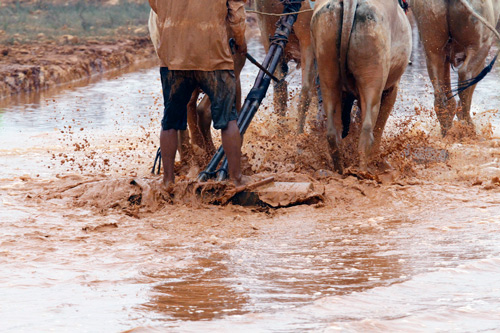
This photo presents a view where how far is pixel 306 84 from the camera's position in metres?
9.62

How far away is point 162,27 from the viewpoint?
676 centimetres

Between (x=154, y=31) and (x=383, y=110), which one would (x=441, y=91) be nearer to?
(x=383, y=110)

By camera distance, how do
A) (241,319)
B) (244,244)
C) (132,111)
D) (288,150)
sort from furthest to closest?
1. (132,111)
2. (288,150)
3. (244,244)
4. (241,319)

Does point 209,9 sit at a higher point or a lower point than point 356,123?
higher

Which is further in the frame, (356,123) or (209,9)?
(356,123)

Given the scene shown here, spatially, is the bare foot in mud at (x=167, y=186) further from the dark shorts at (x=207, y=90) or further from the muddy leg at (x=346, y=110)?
the muddy leg at (x=346, y=110)

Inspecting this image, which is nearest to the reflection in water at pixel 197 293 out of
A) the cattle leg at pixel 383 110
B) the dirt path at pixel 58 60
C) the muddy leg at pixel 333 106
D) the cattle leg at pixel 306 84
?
the muddy leg at pixel 333 106

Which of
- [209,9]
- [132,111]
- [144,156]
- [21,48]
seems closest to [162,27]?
[209,9]

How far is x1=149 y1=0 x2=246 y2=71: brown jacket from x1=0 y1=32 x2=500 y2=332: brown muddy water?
3.70 ft

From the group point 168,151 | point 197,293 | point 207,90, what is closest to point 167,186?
point 168,151

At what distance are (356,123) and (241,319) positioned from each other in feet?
14.1

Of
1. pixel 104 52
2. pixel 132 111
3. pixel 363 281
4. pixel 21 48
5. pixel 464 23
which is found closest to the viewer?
pixel 363 281

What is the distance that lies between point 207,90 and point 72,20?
78.3 feet

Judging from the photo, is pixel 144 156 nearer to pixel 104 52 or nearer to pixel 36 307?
pixel 36 307
